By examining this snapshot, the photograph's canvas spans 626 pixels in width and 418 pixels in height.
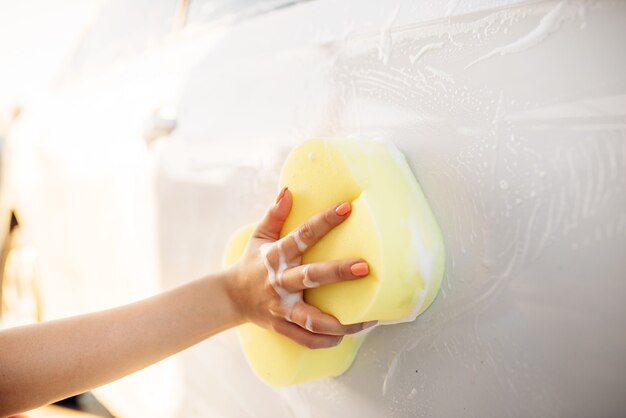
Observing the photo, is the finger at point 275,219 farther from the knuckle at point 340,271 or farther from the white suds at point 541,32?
the white suds at point 541,32

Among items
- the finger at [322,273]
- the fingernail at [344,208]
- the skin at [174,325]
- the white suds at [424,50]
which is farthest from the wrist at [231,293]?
the white suds at [424,50]

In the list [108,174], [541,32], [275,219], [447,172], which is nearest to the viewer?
[541,32]

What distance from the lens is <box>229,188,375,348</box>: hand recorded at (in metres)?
0.72

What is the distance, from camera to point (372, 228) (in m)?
0.68

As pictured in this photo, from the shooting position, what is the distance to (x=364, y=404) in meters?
0.82

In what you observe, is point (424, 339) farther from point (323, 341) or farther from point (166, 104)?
point (166, 104)

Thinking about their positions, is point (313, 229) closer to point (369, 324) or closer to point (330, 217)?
point (330, 217)

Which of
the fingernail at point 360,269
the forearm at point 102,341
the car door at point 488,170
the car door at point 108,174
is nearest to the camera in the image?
the car door at point 488,170

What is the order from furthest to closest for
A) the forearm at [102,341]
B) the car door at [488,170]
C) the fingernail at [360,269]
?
the forearm at [102,341] → the fingernail at [360,269] → the car door at [488,170]

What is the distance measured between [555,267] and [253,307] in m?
0.45

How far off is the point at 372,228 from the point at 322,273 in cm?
10

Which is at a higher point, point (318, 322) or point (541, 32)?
point (541, 32)

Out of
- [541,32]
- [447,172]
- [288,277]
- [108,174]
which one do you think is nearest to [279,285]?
[288,277]

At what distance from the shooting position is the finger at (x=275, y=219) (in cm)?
80
